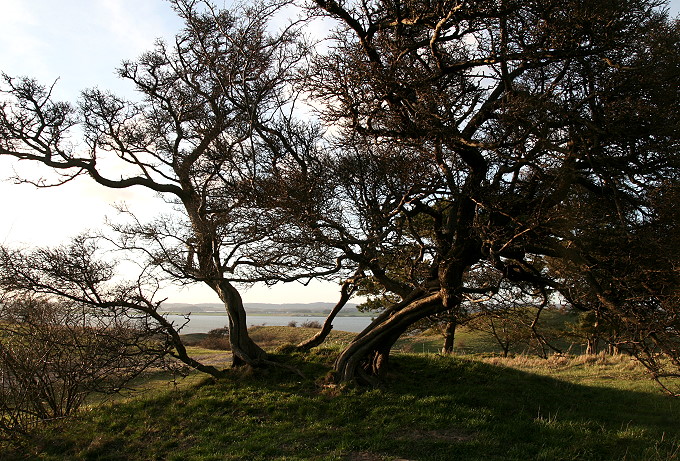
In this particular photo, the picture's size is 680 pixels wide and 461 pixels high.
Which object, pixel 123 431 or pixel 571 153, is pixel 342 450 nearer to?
pixel 123 431

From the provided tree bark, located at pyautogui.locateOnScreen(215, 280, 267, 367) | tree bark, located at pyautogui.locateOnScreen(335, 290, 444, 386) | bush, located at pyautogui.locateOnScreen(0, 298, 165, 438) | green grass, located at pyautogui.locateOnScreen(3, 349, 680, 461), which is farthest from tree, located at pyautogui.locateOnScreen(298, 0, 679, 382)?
bush, located at pyautogui.locateOnScreen(0, 298, 165, 438)

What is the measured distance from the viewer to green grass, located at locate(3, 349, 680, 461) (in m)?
7.08

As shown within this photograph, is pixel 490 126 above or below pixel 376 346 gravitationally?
above

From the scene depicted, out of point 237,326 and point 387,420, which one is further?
point 237,326

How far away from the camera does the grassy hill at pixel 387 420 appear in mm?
7082

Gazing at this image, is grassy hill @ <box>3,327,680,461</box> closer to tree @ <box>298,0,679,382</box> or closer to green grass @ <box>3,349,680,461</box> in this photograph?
green grass @ <box>3,349,680,461</box>

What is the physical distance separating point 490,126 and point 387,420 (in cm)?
611

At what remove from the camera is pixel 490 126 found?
28.7 feet

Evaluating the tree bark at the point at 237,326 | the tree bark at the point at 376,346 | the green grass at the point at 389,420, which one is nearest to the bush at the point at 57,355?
the green grass at the point at 389,420

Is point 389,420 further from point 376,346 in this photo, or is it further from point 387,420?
point 376,346

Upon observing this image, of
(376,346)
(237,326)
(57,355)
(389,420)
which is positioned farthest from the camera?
(237,326)

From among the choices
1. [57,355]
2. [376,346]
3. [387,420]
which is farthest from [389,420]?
[57,355]

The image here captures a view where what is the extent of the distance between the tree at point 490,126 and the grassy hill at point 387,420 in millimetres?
1601

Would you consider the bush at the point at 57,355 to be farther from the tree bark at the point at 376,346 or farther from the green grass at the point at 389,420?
the tree bark at the point at 376,346
